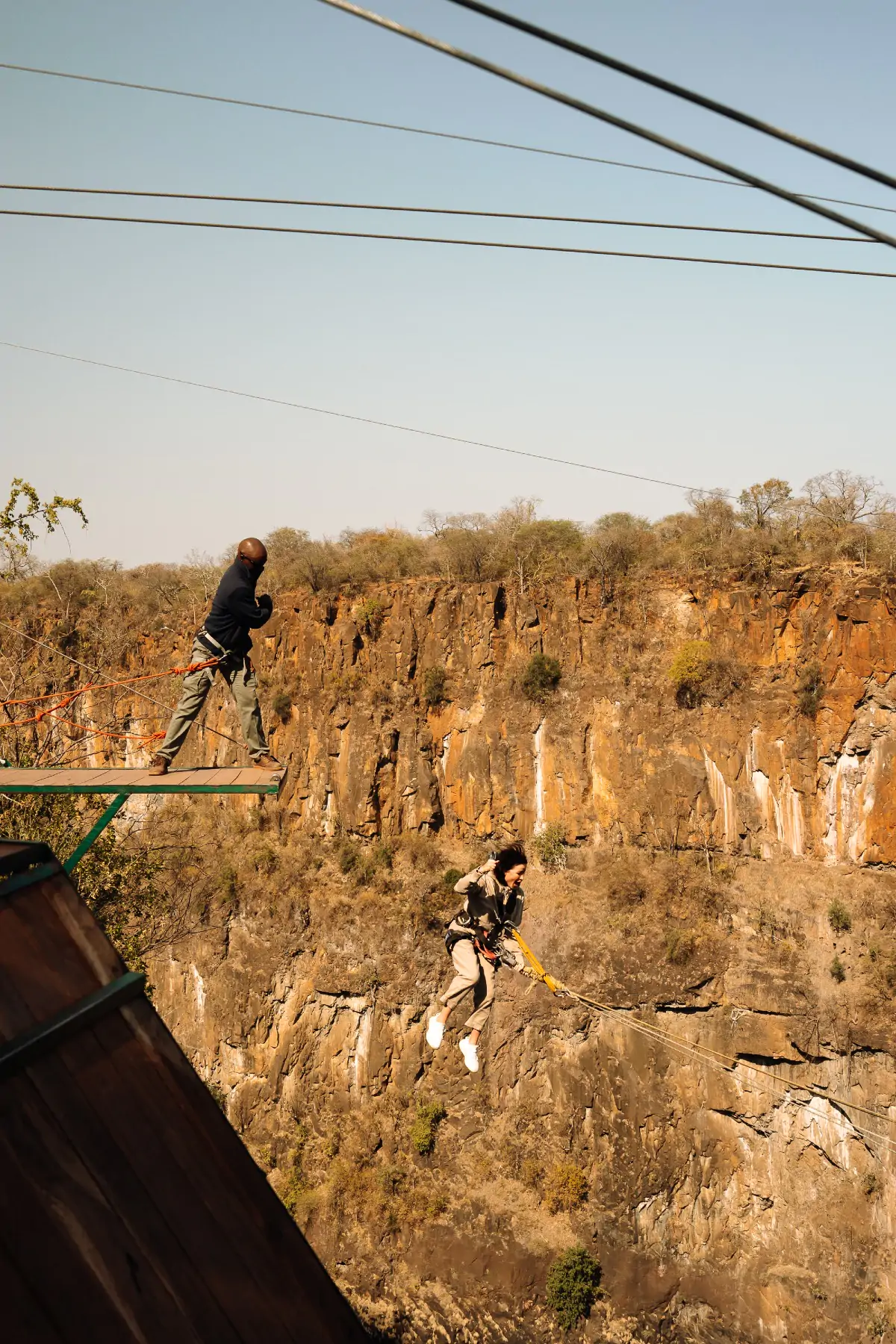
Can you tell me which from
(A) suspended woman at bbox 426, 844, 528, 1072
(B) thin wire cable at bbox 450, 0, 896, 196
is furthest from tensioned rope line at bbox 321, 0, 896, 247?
(A) suspended woman at bbox 426, 844, 528, 1072

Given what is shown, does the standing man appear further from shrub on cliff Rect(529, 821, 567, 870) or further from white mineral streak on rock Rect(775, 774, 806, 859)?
white mineral streak on rock Rect(775, 774, 806, 859)

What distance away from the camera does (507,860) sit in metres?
7.94

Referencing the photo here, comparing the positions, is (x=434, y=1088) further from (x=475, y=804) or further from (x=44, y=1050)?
(x=44, y=1050)

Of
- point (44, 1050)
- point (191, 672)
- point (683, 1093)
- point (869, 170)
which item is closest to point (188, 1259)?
point (44, 1050)

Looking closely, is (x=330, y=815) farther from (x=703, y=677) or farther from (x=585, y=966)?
(x=703, y=677)

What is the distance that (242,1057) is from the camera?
29.2 m

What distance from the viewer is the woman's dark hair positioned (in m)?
7.89

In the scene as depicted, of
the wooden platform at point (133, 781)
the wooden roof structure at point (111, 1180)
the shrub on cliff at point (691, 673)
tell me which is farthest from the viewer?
the shrub on cliff at point (691, 673)

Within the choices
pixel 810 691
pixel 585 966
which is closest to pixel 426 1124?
pixel 585 966

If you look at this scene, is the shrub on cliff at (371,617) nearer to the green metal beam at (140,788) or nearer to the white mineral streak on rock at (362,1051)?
the white mineral streak on rock at (362,1051)

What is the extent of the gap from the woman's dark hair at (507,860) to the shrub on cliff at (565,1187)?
21136 millimetres

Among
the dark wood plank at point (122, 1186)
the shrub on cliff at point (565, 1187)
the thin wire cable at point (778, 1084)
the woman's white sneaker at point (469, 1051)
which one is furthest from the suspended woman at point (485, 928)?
the shrub on cliff at point (565, 1187)

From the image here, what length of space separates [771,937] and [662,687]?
9.38m

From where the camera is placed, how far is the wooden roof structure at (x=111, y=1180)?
1.90 meters
